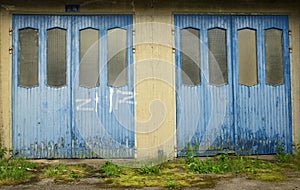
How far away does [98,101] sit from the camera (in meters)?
7.73

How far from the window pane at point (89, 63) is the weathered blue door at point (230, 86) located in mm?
1725

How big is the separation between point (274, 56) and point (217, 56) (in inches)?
49.7

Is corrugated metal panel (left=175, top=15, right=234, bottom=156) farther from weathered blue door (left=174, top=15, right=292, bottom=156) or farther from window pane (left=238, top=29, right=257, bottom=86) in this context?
window pane (left=238, top=29, right=257, bottom=86)

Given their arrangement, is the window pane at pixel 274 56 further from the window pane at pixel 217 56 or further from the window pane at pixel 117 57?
the window pane at pixel 117 57

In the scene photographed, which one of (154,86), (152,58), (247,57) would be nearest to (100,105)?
(154,86)

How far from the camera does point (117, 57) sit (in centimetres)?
779

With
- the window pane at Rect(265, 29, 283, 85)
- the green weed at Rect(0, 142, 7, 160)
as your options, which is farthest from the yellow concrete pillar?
the green weed at Rect(0, 142, 7, 160)

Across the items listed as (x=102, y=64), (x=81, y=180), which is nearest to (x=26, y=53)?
(x=102, y=64)

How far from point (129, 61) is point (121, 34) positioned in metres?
0.61

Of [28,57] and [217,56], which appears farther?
[217,56]

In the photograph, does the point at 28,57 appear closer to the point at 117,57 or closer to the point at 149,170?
the point at 117,57

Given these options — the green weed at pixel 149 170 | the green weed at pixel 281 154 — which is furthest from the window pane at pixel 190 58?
the green weed at pixel 281 154

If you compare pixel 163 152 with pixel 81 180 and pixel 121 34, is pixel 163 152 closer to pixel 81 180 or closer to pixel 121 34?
pixel 81 180

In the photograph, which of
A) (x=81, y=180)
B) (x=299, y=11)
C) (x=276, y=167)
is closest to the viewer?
(x=81, y=180)
